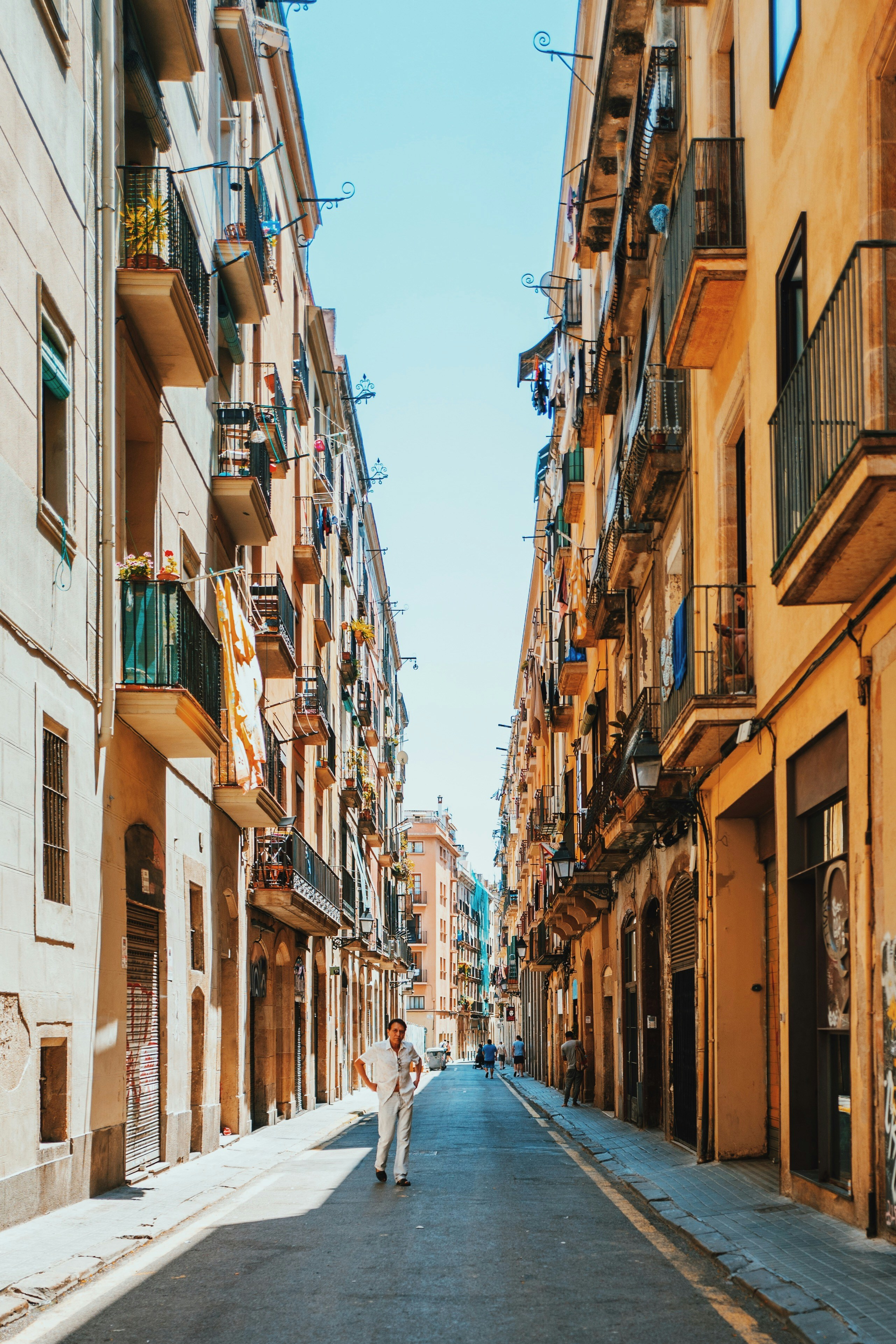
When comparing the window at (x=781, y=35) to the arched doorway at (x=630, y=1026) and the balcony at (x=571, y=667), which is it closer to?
the arched doorway at (x=630, y=1026)

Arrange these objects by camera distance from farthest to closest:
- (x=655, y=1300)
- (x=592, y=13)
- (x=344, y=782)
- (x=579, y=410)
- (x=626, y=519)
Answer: (x=344, y=782)
(x=579, y=410)
(x=592, y=13)
(x=626, y=519)
(x=655, y=1300)

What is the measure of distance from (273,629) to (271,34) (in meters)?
9.58

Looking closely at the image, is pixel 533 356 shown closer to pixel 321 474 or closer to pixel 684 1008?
pixel 321 474

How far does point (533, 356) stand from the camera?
3956 cm

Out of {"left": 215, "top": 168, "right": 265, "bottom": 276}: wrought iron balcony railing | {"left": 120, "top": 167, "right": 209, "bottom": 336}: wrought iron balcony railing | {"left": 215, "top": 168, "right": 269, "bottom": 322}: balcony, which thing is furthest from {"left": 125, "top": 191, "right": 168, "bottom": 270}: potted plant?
{"left": 215, "top": 168, "right": 265, "bottom": 276}: wrought iron balcony railing

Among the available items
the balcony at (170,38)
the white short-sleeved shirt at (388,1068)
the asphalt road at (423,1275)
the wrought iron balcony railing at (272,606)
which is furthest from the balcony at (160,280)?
the asphalt road at (423,1275)

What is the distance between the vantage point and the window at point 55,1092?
12.3 meters

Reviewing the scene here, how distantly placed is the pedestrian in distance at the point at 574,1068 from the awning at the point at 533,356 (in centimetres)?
1767

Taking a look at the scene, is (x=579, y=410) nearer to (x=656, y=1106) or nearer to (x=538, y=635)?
(x=656, y=1106)

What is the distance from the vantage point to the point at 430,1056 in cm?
8050

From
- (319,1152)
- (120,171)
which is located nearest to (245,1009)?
(319,1152)

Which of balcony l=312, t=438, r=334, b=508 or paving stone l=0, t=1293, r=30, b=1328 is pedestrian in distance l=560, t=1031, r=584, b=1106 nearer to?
balcony l=312, t=438, r=334, b=508

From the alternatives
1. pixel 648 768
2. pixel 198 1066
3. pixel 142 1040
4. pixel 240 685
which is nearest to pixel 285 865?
pixel 198 1066

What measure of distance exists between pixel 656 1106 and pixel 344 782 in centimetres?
2171
